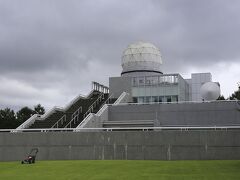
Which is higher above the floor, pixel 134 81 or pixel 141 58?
pixel 141 58

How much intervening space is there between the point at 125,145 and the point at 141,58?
34120 mm

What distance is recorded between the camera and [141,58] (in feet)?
179

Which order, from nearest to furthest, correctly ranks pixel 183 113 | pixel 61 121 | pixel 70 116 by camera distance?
pixel 61 121 → pixel 183 113 → pixel 70 116

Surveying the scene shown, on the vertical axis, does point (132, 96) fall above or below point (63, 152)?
above

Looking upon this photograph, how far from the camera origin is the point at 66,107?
4044 centimetres

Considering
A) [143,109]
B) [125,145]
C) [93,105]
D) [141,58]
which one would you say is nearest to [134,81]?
[93,105]

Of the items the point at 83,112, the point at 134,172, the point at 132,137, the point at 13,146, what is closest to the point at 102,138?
the point at 132,137

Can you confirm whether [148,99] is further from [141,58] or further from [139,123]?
[139,123]

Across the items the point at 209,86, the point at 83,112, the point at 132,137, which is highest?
the point at 209,86

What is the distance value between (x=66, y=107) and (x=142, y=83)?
34.9 ft

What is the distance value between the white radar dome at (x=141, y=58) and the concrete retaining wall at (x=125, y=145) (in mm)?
32853

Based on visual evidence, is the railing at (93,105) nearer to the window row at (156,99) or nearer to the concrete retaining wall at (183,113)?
the concrete retaining wall at (183,113)

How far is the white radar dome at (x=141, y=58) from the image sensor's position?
179ft

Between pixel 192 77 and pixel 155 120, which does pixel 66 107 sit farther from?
pixel 192 77
